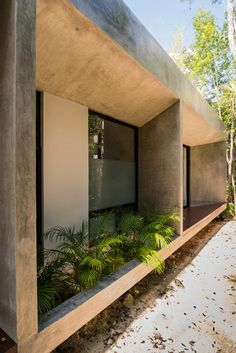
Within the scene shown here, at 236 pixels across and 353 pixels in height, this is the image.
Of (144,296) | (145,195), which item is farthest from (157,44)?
(144,296)

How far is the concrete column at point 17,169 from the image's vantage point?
4.40 feet

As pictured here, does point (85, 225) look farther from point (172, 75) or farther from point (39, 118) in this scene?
point (172, 75)

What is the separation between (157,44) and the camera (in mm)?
3078

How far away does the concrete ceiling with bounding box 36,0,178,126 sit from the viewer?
182 cm

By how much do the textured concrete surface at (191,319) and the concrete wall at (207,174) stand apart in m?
4.53

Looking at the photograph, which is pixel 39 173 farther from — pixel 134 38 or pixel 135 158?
pixel 135 158

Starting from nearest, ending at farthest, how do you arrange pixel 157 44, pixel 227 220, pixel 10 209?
1. pixel 10 209
2. pixel 157 44
3. pixel 227 220

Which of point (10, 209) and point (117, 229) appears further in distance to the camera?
point (117, 229)

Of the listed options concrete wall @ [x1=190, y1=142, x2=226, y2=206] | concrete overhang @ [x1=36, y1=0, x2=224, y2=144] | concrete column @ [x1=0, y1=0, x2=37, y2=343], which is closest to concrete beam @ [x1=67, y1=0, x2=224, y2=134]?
concrete overhang @ [x1=36, y1=0, x2=224, y2=144]

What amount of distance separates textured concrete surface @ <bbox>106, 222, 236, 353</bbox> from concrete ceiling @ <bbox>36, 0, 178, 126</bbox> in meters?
2.87

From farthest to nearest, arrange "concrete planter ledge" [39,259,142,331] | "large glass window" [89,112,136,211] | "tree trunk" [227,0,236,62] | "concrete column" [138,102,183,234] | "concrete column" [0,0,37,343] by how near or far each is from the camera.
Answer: "tree trunk" [227,0,236,62], "concrete column" [138,102,183,234], "large glass window" [89,112,136,211], "concrete planter ledge" [39,259,142,331], "concrete column" [0,0,37,343]

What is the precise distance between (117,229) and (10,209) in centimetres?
298

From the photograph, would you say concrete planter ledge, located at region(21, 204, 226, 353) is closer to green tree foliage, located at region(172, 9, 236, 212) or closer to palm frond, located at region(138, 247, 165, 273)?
palm frond, located at region(138, 247, 165, 273)

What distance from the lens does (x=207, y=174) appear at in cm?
785
